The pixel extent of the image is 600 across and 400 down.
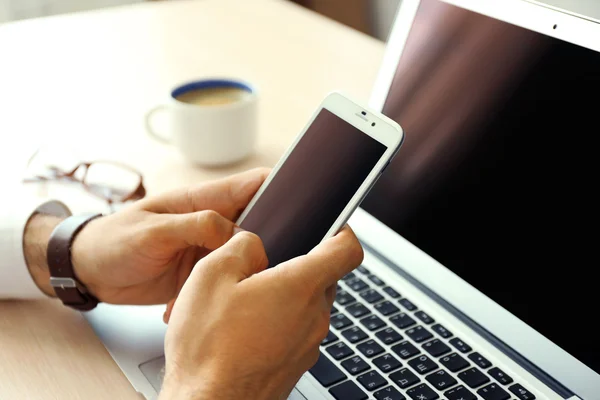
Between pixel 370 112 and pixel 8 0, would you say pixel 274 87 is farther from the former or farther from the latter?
pixel 8 0

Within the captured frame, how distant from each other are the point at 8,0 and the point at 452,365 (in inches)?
96.8

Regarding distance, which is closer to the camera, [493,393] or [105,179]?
[493,393]

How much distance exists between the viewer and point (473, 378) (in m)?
0.61

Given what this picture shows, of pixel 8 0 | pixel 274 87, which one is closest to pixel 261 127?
pixel 274 87

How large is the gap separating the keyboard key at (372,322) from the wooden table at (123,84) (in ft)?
0.77

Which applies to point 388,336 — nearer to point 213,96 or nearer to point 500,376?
point 500,376

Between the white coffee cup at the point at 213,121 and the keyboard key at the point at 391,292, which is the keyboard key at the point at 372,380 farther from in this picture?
the white coffee cup at the point at 213,121

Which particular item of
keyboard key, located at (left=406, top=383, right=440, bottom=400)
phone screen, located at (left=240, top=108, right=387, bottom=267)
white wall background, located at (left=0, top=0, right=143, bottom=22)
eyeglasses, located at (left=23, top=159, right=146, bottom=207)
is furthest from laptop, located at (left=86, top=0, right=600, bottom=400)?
white wall background, located at (left=0, top=0, right=143, bottom=22)

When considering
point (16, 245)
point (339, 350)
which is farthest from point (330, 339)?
point (16, 245)

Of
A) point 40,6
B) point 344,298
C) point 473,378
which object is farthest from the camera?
point 40,6

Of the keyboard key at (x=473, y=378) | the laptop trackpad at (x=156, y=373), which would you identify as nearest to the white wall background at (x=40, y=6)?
the laptop trackpad at (x=156, y=373)

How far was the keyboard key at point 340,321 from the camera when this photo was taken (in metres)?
0.67

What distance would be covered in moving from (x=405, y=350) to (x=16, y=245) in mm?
429

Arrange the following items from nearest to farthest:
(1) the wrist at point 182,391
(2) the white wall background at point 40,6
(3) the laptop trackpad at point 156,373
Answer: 1. (1) the wrist at point 182,391
2. (3) the laptop trackpad at point 156,373
3. (2) the white wall background at point 40,6
